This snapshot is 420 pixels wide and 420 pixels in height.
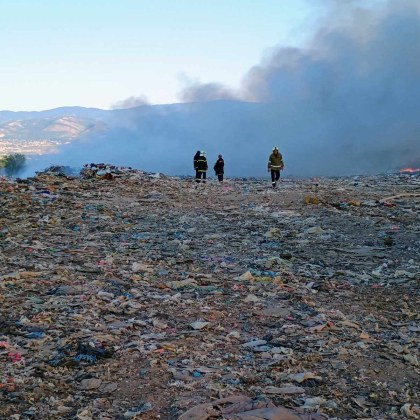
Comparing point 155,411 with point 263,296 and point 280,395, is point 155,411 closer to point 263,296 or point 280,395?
point 280,395

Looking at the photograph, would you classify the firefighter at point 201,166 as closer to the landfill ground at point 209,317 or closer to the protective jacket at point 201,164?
the protective jacket at point 201,164

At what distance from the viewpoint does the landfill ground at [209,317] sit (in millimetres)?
2754

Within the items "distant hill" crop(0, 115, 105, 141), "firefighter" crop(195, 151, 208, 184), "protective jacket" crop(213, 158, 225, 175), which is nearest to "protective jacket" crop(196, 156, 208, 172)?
"firefighter" crop(195, 151, 208, 184)

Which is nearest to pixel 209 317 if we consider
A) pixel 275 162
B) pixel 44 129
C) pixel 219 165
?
pixel 275 162

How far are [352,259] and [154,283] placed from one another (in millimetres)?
2582

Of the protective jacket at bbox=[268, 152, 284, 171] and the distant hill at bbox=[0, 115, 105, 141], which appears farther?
the distant hill at bbox=[0, 115, 105, 141]

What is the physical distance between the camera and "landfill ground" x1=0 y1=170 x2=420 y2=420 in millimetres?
Result: 2754

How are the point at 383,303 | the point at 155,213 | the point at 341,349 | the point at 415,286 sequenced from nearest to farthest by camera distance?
the point at 341,349
the point at 383,303
the point at 415,286
the point at 155,213

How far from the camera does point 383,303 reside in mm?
4570

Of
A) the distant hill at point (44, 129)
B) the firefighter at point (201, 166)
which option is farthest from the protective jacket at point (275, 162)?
the distant hill at point (44, 129)

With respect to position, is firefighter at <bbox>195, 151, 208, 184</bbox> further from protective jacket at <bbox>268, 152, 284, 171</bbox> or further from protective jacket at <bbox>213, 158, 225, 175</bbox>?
protective jacket at <bbox>268, 152, 284, 171</bbox>

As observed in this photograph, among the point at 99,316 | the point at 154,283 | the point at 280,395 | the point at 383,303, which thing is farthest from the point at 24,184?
the point at 280,395

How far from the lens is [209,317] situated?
4090 mm

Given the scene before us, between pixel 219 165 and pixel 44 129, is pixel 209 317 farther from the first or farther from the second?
pixel 44 129
